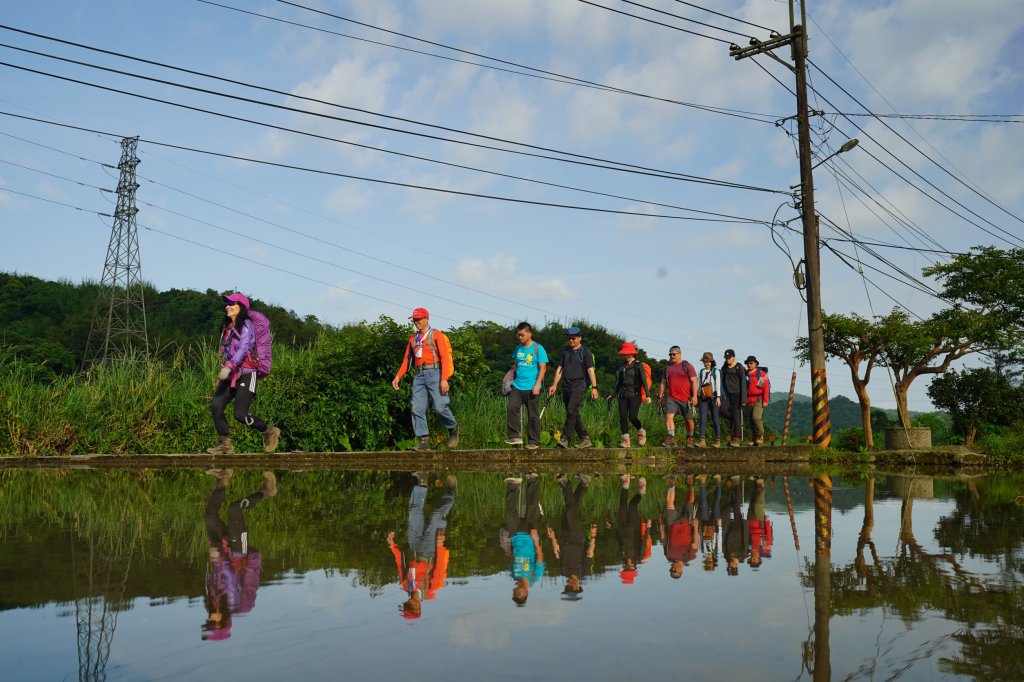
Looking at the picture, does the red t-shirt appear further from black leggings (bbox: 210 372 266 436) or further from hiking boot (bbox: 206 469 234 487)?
hiking boot (bbox: 206 469 234 487)

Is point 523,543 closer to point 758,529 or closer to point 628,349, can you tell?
point 758,529

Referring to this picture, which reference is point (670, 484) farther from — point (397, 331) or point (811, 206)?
point (811, 206)

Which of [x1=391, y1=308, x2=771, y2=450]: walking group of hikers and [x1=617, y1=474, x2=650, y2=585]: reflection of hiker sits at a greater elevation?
[x1=391, y1=308, x2=771, y2=450]: walking group of hikers

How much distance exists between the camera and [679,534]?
7.44 meters

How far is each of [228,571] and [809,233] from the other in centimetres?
1817

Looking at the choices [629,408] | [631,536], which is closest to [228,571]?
[631,536]

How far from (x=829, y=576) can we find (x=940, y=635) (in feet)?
4.74

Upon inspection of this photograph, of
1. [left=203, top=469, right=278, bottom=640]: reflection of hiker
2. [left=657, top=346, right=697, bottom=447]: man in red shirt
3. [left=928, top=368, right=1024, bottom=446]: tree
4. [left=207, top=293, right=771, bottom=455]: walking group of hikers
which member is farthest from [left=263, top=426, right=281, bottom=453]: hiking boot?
[left=928, top=368, right=1024, bottom=446]: tree

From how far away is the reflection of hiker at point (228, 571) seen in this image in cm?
449

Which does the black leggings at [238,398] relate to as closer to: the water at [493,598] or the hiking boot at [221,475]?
the hiking boot at [221,475]

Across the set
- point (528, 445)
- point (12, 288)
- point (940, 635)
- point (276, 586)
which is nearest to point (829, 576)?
point (940, 635)

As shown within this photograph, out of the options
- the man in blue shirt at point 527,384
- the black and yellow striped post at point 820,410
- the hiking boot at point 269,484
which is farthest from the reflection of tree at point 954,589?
the black and yellow striped post at point 820,410

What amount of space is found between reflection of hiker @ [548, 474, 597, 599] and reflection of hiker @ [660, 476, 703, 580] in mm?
528

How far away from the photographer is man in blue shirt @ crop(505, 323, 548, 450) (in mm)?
15805
